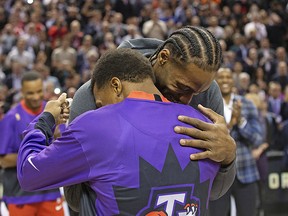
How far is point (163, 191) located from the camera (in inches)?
86.6

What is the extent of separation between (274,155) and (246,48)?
5.44m

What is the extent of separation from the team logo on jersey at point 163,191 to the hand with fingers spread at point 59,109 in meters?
0.49

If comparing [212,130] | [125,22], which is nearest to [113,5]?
[125,22]

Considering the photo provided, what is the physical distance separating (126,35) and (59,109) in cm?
1123

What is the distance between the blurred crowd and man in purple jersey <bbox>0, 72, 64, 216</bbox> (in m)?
2.78

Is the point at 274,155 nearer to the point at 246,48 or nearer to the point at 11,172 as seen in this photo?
the point at 11,172

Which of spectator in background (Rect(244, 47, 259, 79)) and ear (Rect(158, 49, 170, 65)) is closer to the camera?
ear (Rect(158, 49, 170, 65))

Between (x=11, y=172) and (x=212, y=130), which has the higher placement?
(x=212, y=130)

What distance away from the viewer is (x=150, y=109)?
224cm

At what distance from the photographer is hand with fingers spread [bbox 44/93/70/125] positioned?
2523mm

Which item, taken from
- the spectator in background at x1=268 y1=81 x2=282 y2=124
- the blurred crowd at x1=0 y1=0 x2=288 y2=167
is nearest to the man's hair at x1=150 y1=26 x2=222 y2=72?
the blurred crowd at x1=0 y1=0 x2=288 y2=167

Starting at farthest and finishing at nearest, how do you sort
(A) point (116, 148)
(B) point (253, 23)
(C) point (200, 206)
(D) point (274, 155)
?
(B) point (253, 23) → (D) point (274, 155) → (C) point (200, 206) → (A) point (116, 148)

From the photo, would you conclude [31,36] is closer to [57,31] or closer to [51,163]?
[57,31]

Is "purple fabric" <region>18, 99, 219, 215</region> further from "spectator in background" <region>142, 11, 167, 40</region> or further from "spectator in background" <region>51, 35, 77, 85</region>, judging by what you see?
"spectator in background" <region>142, 11, 167, 40</region>
